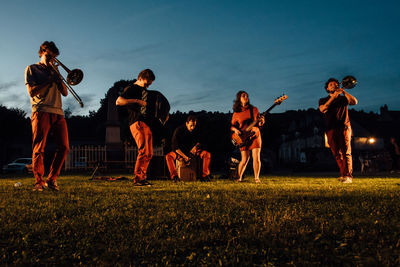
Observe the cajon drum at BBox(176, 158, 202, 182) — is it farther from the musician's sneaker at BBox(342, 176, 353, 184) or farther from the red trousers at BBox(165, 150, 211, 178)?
the musician's sneaker at BBox(342, 176, 353, 184)

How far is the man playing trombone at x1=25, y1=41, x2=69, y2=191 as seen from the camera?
5.37 metres

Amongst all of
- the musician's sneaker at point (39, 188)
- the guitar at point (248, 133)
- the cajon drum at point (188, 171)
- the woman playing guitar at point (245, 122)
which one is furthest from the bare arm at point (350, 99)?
the musician's sneaker at point (39, 188)

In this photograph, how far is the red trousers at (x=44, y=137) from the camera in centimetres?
538

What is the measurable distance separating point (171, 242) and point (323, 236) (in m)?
1.12

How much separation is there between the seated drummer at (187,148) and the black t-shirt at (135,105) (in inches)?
88.7

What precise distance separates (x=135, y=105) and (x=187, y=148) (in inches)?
109

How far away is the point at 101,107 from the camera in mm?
50188

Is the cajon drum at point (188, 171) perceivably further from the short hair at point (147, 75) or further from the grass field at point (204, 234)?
the grass field at point (204, 234)

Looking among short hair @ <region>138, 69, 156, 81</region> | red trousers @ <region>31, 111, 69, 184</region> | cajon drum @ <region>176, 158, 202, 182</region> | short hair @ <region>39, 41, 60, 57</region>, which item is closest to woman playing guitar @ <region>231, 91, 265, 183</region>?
cajon drum @ <region>176, 158, 202, 182</region>

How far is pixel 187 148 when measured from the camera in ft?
29.0

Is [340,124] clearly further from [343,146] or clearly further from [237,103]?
[237,103]

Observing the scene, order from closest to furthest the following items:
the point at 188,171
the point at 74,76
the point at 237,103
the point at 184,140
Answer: the point at 74,76, the point at 237,103, the point at 188,171, the point at 184,140

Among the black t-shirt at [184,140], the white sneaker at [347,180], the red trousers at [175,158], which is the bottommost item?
the white sneaker at [347,180]

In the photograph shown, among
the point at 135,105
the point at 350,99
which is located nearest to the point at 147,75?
the point at 135,105
